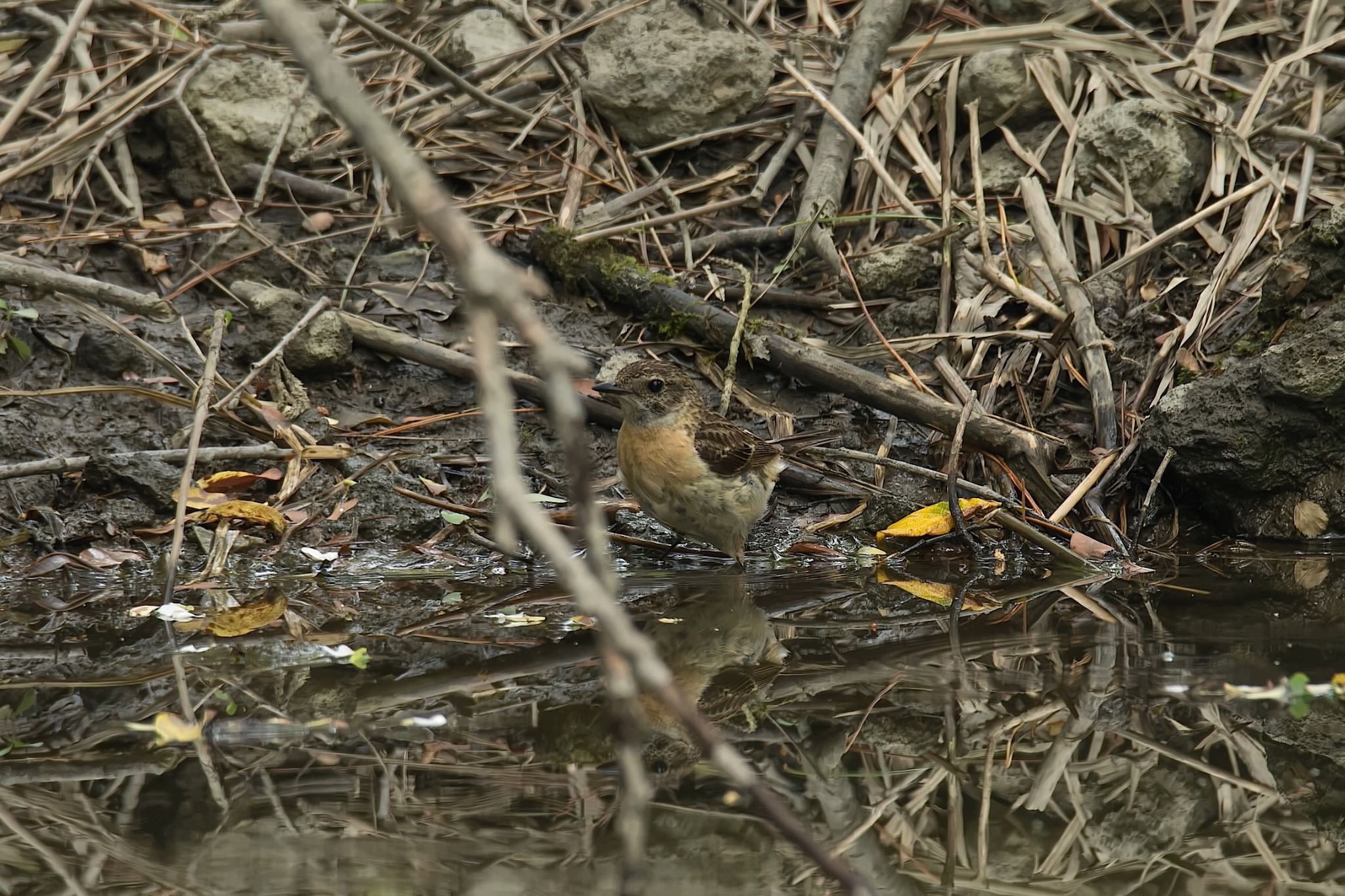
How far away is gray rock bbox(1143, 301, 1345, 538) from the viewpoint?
6.51m

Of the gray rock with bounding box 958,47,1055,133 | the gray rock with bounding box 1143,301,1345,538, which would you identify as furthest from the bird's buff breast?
the gray rock with bounding box 958,47,1055,133

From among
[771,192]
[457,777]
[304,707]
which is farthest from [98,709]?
[771,192]

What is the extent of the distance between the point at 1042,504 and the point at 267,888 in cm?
484

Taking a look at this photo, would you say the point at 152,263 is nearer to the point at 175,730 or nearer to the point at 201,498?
the point at 201,498

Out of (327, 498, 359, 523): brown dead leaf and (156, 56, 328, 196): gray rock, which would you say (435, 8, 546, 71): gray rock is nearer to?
(156, 56, 328, 196): gray rock

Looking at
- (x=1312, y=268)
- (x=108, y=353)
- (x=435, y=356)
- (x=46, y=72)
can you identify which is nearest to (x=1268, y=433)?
(x=1312, y=268)

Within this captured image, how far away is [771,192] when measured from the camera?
8898 mm

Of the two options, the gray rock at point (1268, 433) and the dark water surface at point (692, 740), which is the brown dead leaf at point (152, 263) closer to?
the dark water surface at point (692, 740)

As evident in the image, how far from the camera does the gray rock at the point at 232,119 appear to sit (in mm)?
8422

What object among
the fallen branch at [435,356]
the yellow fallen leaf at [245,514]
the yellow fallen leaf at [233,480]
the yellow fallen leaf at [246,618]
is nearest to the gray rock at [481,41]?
the fallen branch at [435,356]

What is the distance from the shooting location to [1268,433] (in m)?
6.61

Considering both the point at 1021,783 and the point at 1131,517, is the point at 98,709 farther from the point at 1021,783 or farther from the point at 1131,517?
the point at 1131,517

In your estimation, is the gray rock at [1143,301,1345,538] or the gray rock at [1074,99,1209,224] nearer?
the gray rock at [1143,301,1345,538]

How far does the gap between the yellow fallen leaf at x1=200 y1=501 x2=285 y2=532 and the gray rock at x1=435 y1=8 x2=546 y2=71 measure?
13.6 ft
